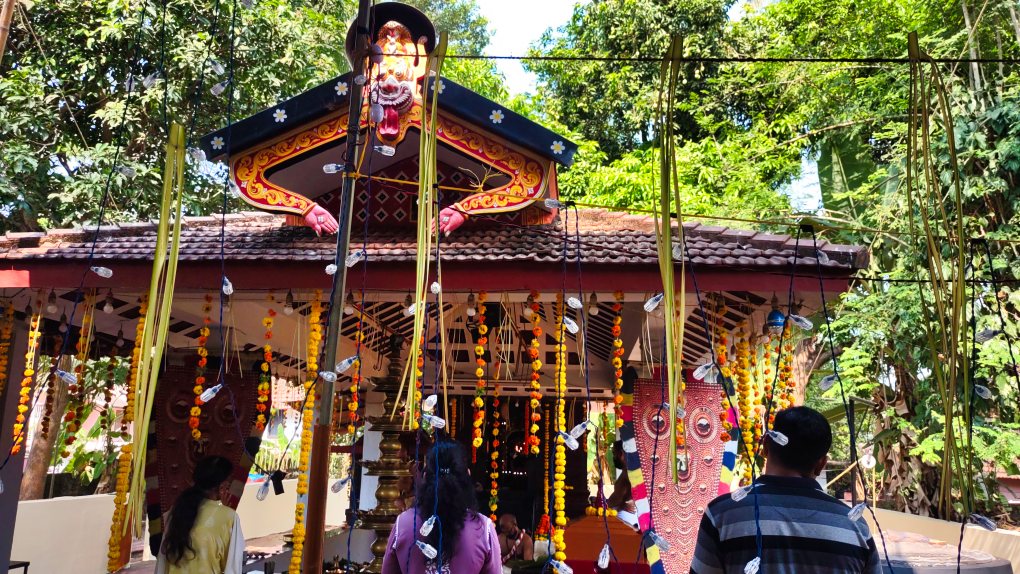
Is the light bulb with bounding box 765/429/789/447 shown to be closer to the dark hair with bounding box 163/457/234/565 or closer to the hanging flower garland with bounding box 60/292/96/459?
the dark hair with bounding box 163/457/234/565

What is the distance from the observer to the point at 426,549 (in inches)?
105

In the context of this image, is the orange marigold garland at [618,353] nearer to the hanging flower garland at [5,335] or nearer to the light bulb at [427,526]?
the light bulb at [427,526]

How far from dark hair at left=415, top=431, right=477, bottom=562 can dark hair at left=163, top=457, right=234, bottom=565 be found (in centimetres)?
120

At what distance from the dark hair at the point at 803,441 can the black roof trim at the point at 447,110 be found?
315 cm

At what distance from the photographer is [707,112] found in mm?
14836

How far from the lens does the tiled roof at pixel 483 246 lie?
4352 millimetres

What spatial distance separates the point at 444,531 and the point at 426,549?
0.60ft

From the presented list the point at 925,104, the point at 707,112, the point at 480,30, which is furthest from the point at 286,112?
the point at 480,30

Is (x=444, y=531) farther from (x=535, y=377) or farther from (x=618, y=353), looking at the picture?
(x=618, y=353)

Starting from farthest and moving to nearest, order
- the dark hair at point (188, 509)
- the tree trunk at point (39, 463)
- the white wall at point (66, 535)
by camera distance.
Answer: the tree trunk at point (39, 463), the white wall at point (66, 535), the dark hair at point (188, 509)

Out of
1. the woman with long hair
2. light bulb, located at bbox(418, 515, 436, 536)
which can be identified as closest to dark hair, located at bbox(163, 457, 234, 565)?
the woman with long hair

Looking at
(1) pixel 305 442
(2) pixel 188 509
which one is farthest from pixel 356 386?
(2) pixel 188 509

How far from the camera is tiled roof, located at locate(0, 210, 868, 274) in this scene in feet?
14.3

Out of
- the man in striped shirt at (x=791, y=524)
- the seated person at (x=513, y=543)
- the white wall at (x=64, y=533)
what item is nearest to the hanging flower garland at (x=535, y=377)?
the man in striped shirt at (x=791, y=524)
